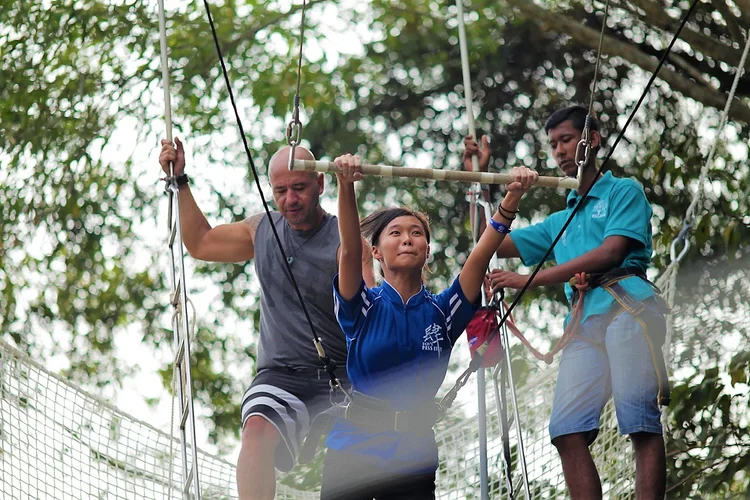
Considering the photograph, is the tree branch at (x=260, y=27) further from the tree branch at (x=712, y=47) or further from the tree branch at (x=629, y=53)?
the tree branch at (x=712, y=47)

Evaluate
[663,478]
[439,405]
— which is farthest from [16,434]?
[663,478]

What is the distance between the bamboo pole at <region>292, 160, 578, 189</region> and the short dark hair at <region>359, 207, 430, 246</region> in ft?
0.48

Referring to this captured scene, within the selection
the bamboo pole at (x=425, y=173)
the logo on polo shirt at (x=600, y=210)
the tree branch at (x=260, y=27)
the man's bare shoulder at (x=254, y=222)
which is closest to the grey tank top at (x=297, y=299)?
the man's bare shoulder at (x=254, y=222)

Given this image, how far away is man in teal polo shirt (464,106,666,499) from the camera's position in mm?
2684

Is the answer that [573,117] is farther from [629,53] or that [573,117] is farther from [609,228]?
[629,53]

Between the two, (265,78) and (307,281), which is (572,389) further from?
(265,78)

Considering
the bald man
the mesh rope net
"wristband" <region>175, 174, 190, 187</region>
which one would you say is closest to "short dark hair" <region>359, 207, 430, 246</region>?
the bald man

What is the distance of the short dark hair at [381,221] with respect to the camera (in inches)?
99.6

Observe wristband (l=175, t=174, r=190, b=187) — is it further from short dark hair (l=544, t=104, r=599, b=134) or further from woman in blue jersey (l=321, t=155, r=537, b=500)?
short dark hair (l=544, t=104, r=599, b=134)

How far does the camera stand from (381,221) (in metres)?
2.54

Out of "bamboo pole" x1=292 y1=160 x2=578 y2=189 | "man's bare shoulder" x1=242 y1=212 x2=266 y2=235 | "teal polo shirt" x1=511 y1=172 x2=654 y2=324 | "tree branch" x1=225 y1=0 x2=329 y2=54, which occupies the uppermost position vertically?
"tree branch" x1=225 y1=0 x2=329 y2=54

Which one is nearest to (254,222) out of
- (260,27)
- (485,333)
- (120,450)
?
(485,333)

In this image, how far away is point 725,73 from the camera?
5246 millimetres

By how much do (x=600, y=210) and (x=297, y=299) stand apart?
0.75 meters
